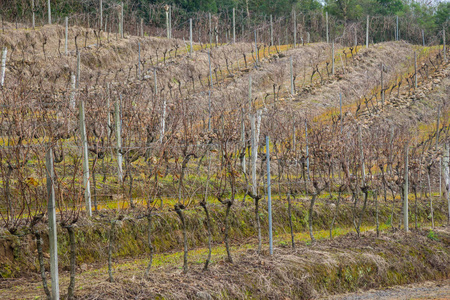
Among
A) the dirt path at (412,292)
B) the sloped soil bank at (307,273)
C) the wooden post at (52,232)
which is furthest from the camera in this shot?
the dirt path at (412,292)

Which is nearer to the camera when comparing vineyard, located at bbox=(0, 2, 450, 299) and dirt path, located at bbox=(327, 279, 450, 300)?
vineyard, located at bbox=(0, 2, 450, 299)

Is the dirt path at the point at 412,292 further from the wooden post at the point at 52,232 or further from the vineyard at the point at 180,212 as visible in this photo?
the wooden post at the point at 52,232

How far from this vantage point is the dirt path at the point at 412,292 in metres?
8.72

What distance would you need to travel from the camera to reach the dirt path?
8719 millimetres

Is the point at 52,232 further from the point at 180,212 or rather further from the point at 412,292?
the point at 412,292

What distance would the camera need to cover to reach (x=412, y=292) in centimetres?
919

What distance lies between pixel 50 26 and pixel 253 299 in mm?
26044

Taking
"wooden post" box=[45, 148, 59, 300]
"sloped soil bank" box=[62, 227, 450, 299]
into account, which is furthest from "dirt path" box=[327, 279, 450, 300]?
"wooden post" box=[45, 148, 59, 300]

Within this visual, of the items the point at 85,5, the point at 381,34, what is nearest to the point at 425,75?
the point at 381,34

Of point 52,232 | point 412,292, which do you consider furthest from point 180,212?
point 412,292

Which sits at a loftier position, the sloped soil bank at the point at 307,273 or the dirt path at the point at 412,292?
the sloped soil bank at the point at 307,273

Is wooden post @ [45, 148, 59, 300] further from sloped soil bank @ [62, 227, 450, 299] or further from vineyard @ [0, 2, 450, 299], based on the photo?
sloped soil bank @ [62, 227, 450, 299]

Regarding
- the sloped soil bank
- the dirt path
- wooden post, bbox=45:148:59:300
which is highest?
wooden post, bbox=45:148:59:300

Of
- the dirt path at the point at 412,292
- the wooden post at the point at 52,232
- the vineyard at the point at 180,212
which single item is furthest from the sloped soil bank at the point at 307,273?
the wooden post at the point at 52,232
